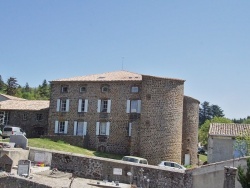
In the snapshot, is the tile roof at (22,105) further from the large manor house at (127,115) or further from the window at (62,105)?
the window at (62,105)

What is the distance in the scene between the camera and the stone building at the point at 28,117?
145ft

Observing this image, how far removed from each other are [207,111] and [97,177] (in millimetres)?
95077

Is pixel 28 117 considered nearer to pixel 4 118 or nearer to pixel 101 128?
pixel 4 118

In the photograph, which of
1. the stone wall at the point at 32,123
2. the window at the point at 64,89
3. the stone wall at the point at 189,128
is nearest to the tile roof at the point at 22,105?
the stone wall at the point at 32,123

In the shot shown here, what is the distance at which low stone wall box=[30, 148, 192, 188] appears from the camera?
2089 centimetres

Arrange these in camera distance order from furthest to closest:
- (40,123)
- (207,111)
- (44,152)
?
1. (207,111)
2. (40,123)
3. (44,152)

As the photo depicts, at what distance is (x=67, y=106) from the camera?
41.3 meters

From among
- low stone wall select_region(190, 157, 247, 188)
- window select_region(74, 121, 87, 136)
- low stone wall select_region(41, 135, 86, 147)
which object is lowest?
low stone wall select_region(190, 157, 247, 188)

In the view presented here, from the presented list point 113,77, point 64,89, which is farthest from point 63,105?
point 113,77

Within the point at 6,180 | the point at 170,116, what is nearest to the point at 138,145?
the point at 170,116

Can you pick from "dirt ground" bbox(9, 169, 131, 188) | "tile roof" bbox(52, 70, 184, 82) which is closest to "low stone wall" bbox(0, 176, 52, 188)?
"dirt ground" bbox(9, 169, 131, 188)

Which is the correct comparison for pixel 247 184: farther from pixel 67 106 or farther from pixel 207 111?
pixel 207 111

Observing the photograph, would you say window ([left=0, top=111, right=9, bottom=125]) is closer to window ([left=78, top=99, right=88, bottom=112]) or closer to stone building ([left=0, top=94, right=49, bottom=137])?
stone building ([left=0, top=94, right=49, bottom=137])

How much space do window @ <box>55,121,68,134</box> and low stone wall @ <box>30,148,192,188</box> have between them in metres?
16.4
